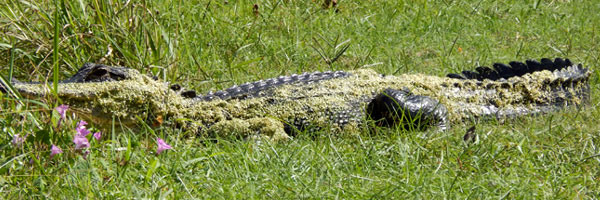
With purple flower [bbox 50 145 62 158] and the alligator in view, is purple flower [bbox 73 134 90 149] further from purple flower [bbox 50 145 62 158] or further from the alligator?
the alligator

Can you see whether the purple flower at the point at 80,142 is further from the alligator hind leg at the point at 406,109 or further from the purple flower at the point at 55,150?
the alligator hind leg at the point at 406,109

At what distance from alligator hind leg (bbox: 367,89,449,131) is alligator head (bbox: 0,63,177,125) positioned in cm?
136

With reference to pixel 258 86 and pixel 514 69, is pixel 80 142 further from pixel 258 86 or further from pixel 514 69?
pixel 514 69

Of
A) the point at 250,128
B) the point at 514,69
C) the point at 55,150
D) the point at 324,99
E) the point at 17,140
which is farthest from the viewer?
the point at 514,69

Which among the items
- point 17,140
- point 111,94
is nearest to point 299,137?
point 111,94

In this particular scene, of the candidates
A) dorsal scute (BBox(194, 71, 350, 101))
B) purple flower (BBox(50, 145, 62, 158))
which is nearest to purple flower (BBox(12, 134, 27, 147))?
purple flower (BBox(50, 145, 62, 158))

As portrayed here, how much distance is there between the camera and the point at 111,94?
3.92 m

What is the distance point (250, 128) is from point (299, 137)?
392 millimetres

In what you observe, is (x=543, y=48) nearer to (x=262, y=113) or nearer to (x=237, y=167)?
(x=262, y=113)

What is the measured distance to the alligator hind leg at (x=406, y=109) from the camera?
4.35 m

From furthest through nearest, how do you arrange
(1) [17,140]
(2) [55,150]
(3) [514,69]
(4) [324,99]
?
(3) [514,69], (4) [324,99], (1) [17,140], (2) [55,150]

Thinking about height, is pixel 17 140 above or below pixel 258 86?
above

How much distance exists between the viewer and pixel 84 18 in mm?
4637

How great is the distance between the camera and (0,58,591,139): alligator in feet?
12.9
